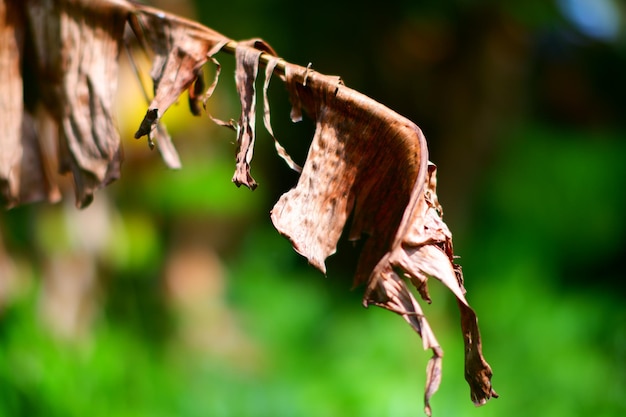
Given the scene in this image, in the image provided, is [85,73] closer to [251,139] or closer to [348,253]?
[251,139]

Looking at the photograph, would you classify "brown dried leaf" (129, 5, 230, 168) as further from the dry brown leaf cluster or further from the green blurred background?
the green blurred background

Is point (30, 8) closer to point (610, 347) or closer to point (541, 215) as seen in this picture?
point (610, 347)

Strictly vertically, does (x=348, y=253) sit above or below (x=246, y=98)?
below

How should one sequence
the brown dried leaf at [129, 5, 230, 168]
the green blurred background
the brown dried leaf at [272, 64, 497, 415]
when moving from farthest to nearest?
the green blurred background, the brown dried leaf at [129, 5, 230, 168], the brown dried leaf at [272, 64, 497, 415]

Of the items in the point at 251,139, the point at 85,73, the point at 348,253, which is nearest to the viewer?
the point at 251,139

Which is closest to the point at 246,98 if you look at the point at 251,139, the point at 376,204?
the point at 251,139

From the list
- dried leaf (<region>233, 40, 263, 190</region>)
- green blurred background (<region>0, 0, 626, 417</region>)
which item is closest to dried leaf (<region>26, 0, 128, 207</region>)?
dried leaf (<region>233, 40, 263, 190</region>)

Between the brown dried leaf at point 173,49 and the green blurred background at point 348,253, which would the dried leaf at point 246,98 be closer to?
the brown dried leaf at point 173,49
